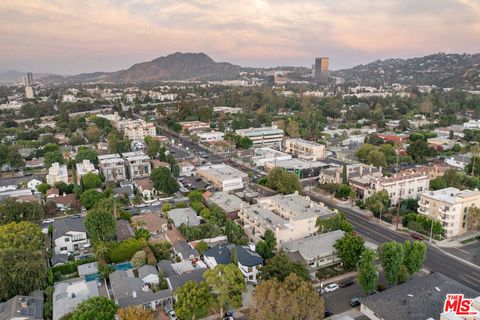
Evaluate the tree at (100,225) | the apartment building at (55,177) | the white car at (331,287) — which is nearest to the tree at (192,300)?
the white car at (331,287)

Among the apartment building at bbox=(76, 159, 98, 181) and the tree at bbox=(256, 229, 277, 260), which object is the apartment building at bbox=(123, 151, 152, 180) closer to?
the apartment building at bbox=(76, 159, 98, 181)

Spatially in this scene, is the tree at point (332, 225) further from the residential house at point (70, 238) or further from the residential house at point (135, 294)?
the residential house at point (70, 238)

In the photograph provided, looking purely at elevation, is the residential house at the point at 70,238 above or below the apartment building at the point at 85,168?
below

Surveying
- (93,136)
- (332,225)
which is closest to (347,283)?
(332,225)

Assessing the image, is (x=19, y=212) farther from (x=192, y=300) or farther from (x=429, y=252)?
(x=429, y=252)

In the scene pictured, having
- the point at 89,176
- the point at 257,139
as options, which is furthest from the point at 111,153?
the point at 257,139
